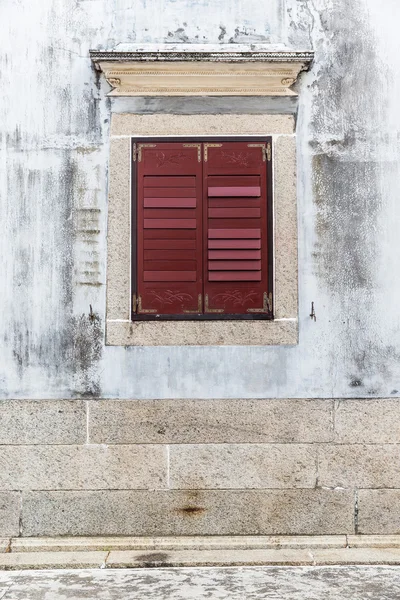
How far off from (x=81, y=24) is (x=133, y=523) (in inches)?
182

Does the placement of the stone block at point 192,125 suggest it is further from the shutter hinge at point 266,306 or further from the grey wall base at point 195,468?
the grey wall base at point 195,468

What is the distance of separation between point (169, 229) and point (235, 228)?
613mm

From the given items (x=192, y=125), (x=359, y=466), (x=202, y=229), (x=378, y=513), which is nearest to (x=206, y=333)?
(x=202, y=229)

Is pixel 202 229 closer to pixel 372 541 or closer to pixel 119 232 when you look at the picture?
pixel 119 232

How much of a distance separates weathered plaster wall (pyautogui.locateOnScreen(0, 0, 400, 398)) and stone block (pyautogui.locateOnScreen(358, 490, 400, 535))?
946 millimetres

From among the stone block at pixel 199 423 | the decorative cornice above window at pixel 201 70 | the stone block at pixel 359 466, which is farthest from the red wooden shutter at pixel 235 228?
the stone block at pixel 359 466

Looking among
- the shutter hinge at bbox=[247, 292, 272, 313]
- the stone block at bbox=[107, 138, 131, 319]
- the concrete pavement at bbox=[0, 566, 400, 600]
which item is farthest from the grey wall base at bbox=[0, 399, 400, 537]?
the stone block at bbox=[107, 138, 131, 319]

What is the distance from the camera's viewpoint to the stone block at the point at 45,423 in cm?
627

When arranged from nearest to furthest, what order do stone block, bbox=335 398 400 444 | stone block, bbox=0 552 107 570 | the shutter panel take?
stone block, bbox=0 552 107 570 < stone block, bbox=335 398 400 444 < the shutter panel

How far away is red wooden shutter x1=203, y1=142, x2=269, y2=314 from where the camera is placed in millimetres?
6414

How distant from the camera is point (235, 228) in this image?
6449 mm

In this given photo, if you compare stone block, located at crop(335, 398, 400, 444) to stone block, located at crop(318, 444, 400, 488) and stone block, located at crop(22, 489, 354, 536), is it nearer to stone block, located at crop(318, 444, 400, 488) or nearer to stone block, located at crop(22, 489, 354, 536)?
stone block, located at crop(318, 444, 400, 488)

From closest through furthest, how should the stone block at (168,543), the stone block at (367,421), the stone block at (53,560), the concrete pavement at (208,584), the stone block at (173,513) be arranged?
the concrete pavement at (208,584), the stone block at (53,560), the stone block at (168,543), the stone block at (173,513), the stone block at (367,421)

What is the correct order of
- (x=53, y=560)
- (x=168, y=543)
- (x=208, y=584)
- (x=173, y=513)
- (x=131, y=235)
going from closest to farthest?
(x=208, y=584) < (x=53, y=560) < (x=168, y=543) < (x=173, y=513) < (x=131, y=235)
